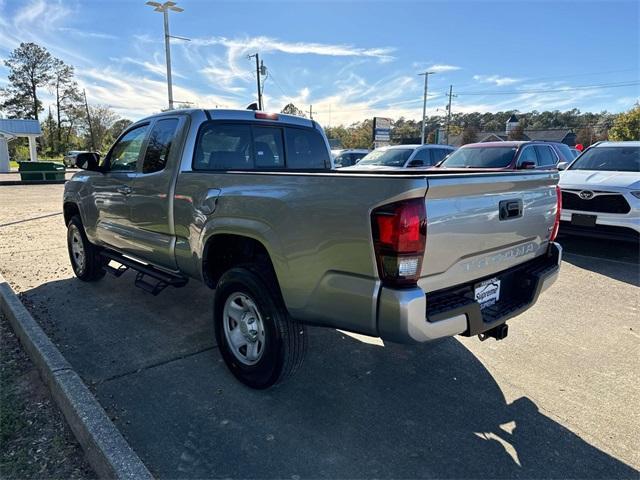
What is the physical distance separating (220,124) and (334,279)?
2130 millimetres

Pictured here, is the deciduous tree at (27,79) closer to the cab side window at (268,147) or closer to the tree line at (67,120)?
the tree line at (67,120)

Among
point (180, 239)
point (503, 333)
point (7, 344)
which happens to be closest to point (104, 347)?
point (7, 344)

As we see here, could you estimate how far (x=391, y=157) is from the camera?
12.9 metres

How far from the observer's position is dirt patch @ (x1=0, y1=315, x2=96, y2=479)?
2297mm

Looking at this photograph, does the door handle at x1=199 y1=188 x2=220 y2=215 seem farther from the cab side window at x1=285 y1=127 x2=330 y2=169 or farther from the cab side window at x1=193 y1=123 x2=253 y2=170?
the cab side window at x1=285 y1=127 x2=330 y2=169

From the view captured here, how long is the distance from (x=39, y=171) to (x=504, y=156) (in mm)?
22031

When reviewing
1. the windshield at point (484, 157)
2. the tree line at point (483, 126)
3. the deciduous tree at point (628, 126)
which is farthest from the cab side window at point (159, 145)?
the tree line at point (483, 126)

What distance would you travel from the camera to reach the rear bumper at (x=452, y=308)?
213 cm

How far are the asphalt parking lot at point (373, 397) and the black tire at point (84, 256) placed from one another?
580 mm

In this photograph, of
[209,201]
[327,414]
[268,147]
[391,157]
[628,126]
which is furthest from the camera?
[628,126]

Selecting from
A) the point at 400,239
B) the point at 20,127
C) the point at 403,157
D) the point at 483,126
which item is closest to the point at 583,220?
the point at 400,239

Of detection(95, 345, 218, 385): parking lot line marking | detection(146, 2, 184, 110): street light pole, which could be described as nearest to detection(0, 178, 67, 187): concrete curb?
detection(146, 2, 184, 110): street light pole

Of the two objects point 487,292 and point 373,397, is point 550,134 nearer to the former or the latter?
point 487,292

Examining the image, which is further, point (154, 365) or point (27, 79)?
point (27, 79)
